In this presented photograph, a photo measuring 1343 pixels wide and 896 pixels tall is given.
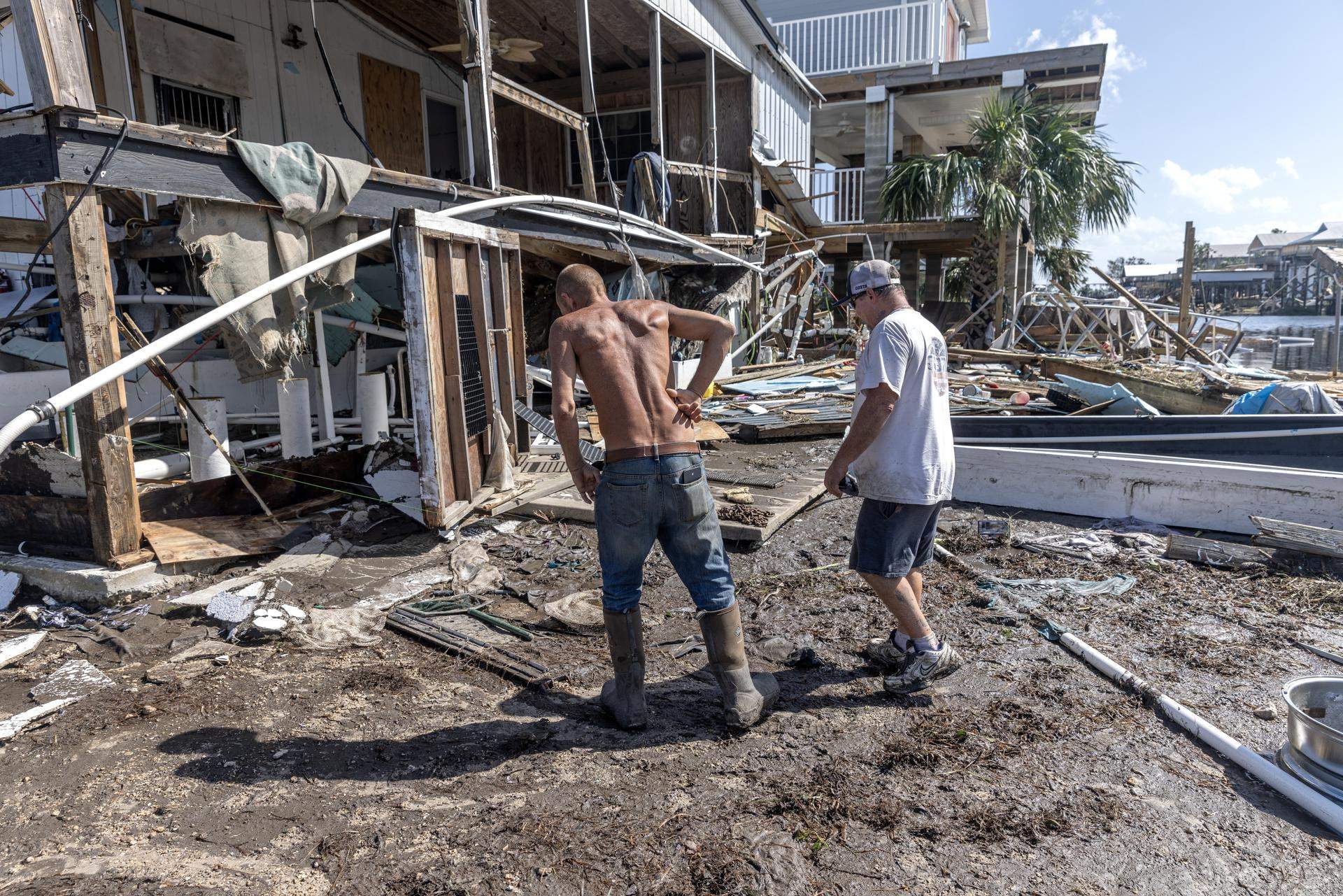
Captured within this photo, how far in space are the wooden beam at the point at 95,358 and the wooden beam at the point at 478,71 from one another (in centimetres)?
327

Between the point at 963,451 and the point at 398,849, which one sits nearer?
the point at 398,849

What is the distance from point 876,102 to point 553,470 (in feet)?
52.1

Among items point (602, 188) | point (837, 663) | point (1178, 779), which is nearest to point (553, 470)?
point (837, 663)

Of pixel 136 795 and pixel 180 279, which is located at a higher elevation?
pixel 180 279

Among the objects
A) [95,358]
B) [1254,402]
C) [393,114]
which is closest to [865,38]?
[393,114]

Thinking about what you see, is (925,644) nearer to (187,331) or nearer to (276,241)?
(187,331)

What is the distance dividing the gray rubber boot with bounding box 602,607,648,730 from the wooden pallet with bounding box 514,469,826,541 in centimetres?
251

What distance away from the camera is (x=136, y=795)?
2.84m

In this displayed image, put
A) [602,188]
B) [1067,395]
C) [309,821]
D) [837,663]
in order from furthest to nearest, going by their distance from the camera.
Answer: [602,188] < [1067,395] < [837,663] < [309,821]

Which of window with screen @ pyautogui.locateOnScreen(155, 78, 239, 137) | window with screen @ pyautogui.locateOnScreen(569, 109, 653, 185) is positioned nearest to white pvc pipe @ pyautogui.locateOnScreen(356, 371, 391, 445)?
window with screen @ pyautogui.locateOnScreen(155, 78, 239, 137)

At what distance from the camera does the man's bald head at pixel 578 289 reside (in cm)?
340

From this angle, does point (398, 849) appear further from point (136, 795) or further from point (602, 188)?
point (602, 188)

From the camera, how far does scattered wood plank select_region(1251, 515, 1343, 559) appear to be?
4844 mm

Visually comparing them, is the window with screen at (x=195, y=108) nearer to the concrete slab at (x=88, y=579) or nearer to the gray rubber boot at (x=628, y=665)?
the concrete slab at (x=88, y=579)
